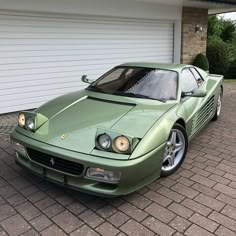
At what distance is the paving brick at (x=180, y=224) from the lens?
2586 mm

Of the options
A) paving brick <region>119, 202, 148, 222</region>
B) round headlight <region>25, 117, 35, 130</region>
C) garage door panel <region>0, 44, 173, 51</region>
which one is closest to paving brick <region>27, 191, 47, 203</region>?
round headlight <region>25, 117, 35, 130</region>

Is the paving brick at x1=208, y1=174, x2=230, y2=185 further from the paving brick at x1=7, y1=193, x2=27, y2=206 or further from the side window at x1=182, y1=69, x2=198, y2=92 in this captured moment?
the paving brick at x1=7, y1=193, x2=27, y2=206

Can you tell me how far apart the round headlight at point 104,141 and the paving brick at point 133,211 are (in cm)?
65

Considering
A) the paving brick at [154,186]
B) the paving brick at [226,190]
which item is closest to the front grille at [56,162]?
the paving brick at [154,186]

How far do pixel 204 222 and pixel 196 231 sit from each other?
0.17 meters

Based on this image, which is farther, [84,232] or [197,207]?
[197,207]

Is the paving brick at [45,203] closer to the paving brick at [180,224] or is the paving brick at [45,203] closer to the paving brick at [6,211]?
the paving brick at [6,211]

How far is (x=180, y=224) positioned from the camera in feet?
8.66

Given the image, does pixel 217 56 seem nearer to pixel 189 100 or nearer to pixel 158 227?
pixel 189 100

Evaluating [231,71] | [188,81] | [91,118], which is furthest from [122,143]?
[231,71]

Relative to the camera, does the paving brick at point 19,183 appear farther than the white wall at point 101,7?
No

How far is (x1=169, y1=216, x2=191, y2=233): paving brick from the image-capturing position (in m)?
2.59

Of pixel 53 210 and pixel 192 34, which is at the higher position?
pixel 192 34

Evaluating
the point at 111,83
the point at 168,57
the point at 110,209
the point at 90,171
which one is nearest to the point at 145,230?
the point at 110,209
